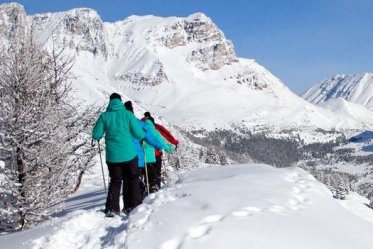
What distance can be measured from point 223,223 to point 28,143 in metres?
9.01

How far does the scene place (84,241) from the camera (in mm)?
10258

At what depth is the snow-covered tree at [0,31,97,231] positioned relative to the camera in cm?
1630

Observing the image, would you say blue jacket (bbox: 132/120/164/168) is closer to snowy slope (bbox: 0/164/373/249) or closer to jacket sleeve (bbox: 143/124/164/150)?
jacket sleeve (bbox: 143/124/164/150)

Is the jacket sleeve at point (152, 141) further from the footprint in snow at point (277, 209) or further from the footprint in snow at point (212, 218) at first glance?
the footprint in snow at point (212, 218)

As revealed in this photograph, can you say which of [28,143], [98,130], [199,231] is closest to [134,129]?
[98,130]

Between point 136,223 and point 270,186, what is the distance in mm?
3760

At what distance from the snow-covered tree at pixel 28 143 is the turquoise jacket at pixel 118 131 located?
4.64 metres

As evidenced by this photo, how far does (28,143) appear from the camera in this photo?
16.6 m

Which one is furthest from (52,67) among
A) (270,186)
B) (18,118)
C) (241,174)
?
(270,186)

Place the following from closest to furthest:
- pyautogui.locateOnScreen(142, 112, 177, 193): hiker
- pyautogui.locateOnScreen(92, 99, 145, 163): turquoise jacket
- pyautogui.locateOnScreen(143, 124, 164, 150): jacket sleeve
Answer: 1. pyautogui.locateOnScreen(92, 99, 145, 163): turquoise jacket
2. pyautogui.locateOnScreen(143, 124, 164, 150): jacket sleeve
3. pyautogui.locateOnScreen(142, 112, 177, 193): hiker

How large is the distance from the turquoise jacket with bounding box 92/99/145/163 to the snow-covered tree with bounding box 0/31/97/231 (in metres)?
4.64

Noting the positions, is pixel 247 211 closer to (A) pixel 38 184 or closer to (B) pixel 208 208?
(B) pixel 208 208

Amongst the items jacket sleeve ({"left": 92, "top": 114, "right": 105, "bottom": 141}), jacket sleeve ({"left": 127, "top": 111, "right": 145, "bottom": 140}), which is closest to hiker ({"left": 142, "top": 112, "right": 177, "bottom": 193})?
jacket sleeve ({"left": 127, "top": 111, "right": 145, "bottom": 140})

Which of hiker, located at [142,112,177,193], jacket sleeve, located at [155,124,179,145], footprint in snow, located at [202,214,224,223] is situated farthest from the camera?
jacket sleeve, located at [155,124,179,145]
